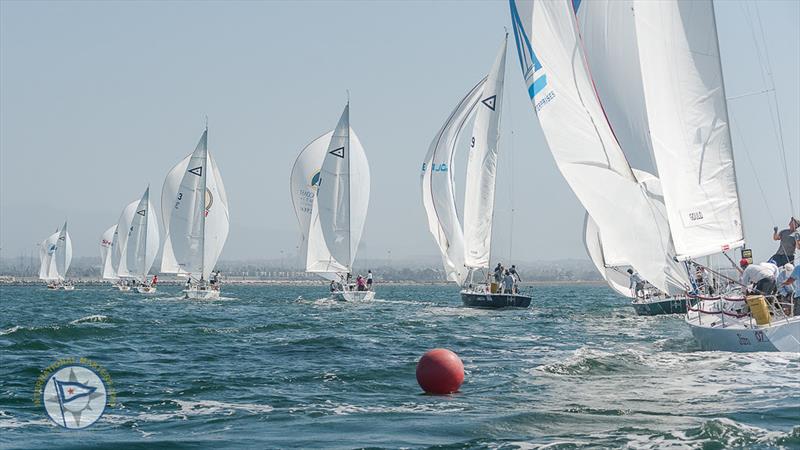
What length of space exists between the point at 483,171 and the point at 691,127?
71.1ft

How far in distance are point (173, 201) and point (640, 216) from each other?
47866 millimetres

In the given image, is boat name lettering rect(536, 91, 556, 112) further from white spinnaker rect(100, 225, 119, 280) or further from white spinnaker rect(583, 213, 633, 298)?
white spinnaker rect(100, 225, 119, 280)

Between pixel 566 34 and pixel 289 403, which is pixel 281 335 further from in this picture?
pixel 289 403

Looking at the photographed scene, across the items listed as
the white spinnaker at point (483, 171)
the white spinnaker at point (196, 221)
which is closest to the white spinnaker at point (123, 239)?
the white spinnaker at point (196, 221)

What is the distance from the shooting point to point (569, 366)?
56.5 ft

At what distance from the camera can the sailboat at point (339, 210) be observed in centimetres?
4978

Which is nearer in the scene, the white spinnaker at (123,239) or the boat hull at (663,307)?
the boat hull at (663,307)

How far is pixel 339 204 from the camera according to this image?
49.9 m

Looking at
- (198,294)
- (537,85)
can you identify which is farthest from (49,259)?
(537,85)

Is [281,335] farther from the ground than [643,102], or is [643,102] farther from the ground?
[643,102]

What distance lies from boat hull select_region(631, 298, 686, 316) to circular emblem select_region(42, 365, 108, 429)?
22.4m

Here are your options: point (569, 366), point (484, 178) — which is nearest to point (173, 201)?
point (484, 178)

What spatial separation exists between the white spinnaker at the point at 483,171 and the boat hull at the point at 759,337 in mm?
23363

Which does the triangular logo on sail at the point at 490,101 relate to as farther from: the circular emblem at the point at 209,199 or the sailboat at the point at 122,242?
the sailboat at the point at 122,242
